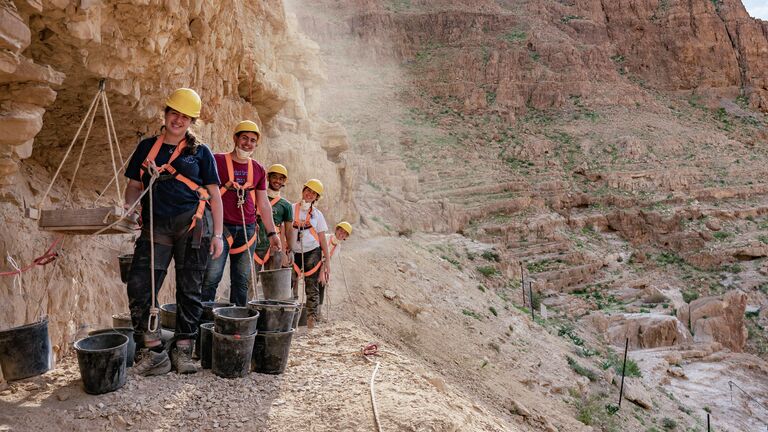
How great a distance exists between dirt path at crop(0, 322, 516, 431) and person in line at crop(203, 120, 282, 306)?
94cm

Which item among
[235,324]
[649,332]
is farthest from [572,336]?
[235,324]

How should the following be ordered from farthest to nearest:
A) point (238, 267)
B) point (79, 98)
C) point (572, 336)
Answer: point (572, 336) < point (238, 267) < point (79, 98)

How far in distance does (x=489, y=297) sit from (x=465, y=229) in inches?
538

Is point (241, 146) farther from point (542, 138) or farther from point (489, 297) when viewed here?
point (542, 138)

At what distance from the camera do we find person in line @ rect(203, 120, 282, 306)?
468 cm

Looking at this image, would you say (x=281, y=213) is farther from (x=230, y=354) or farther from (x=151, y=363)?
(x=151, y=363)

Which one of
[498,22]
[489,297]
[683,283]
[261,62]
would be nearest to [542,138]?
[683,283]

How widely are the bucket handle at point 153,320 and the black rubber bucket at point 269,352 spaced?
0.80 metres

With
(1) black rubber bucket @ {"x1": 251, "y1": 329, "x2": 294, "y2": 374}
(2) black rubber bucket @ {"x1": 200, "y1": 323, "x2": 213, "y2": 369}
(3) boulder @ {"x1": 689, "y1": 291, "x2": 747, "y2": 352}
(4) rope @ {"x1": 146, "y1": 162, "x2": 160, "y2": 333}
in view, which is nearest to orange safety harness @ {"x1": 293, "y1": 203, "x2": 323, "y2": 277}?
(1) black rubber bucket @ {"x1": 251, "y1": 329, "x2": 294, "y2": 374}

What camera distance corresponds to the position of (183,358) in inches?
155

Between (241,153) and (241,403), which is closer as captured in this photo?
(241,403)

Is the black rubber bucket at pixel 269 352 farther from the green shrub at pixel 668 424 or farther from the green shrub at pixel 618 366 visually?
the green shrub at pixel 618 366

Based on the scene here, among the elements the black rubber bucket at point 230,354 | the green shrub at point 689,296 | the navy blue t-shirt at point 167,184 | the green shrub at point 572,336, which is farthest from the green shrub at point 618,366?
the navy blue t-shirt at point 167,184

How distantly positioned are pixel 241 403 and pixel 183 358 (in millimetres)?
656
